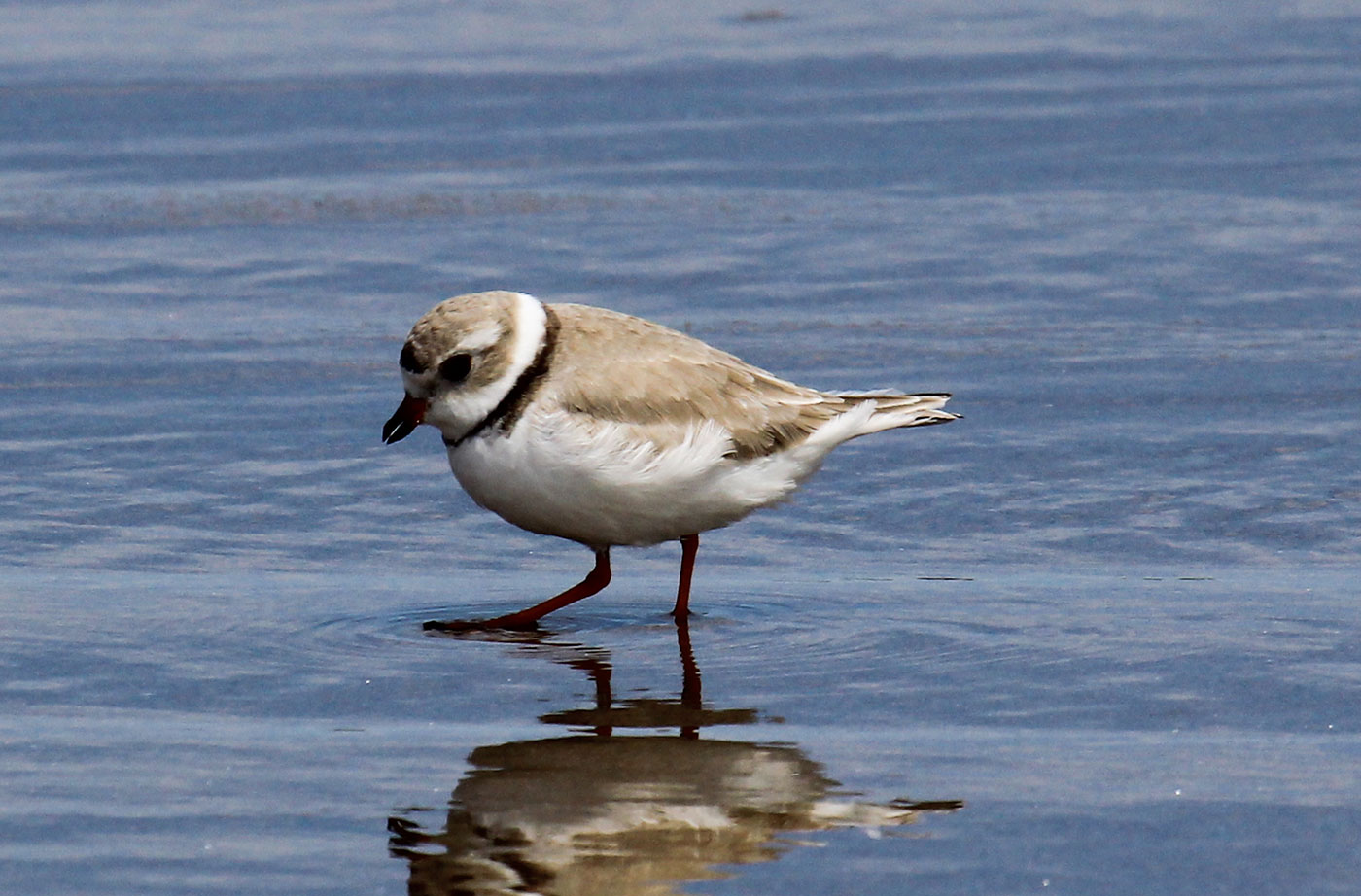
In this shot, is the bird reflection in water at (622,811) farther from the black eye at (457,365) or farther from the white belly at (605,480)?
the black eye at (457,365)

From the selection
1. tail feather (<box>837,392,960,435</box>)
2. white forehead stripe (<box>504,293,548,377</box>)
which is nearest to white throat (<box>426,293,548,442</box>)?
white forehead stripe (<box>504,293,548,377</box>)

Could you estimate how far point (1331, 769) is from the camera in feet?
14.2

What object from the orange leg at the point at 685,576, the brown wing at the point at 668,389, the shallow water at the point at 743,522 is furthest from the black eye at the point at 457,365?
the orange leg at the point at 685,576

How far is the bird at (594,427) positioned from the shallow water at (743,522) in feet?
0.92

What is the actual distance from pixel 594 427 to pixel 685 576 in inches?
20.8

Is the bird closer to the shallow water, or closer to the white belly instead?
the white belly

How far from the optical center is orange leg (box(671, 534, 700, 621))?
18.5 feet

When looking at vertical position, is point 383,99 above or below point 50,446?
above

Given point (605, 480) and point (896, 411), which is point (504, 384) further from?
point (896, 411)

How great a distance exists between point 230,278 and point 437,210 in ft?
4.68

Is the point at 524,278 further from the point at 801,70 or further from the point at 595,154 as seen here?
the point at 801,70

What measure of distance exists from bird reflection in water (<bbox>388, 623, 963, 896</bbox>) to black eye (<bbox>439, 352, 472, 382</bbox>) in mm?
1205

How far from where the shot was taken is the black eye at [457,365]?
5590mm

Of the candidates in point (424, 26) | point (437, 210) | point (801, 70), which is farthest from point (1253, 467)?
point (424, 26)
